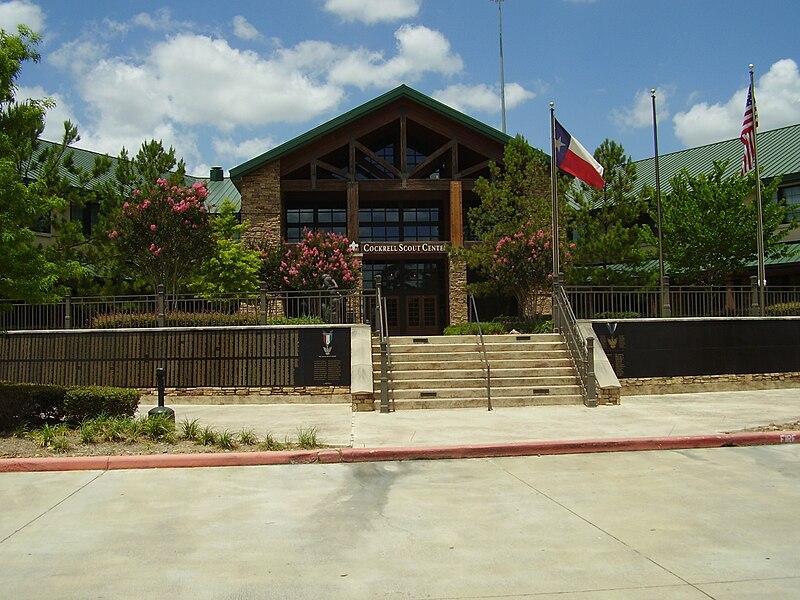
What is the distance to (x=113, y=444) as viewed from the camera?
982 centimetres

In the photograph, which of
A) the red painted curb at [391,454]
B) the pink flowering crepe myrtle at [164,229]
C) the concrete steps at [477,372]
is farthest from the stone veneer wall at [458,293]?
the red painted curb at [391,454]

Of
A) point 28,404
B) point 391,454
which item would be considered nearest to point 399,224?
point 28,404

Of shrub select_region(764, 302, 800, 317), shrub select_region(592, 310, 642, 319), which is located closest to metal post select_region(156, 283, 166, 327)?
shrub select_region(592, 310, 642, 319)

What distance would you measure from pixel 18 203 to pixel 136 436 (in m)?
4.03

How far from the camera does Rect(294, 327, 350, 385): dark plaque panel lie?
15.9 m

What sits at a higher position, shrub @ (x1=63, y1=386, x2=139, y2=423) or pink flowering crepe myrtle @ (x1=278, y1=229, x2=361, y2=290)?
pink flowering crepe myrtle @ (x1=278, y1=229, x2=361, y2=290)

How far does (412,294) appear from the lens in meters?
31.9

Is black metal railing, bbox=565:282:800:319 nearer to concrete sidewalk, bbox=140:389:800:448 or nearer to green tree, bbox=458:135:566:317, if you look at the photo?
concrete sidewalk, bbox=140:389:800:448

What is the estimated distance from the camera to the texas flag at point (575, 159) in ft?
60.5

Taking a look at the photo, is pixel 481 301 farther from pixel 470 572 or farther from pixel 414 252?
pixel 470 572

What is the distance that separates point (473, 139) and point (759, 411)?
1947 cm

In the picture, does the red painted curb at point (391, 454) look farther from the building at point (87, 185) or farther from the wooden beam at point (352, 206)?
the wooden beam at point (352, 206)

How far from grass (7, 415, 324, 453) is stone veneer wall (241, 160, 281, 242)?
1868 cm

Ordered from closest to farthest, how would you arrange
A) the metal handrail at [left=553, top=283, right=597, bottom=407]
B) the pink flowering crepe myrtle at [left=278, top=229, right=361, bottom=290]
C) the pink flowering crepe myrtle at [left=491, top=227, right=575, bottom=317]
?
the metal handrail at [left=553, top=283, right=597, bottom=407] → the pink flowering crepe myrtle at [left=491, top=227, right=575, bottom=317] → the pink flowering crepe myrtle at [left=278, top=229, right=361, bottom=290]
